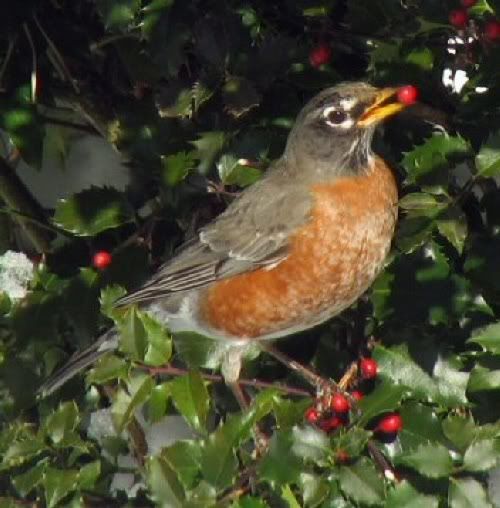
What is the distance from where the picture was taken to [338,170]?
3408 mm

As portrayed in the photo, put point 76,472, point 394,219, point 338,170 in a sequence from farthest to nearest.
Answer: point 338,170 → point 394,219 → point 76,472

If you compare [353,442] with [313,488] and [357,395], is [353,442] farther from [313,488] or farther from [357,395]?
[357,395]

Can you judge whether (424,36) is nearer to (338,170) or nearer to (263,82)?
(263,82)

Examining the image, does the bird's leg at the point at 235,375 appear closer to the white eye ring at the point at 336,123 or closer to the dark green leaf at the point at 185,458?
the dark green leaf at the point at 185,458

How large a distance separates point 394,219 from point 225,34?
0.59 metres

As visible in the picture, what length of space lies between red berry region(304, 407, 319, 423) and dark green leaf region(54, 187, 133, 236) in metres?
0.67

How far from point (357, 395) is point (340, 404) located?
6.7 inches

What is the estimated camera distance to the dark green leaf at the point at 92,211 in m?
3.21

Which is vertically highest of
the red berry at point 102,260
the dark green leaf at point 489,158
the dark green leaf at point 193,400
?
the dark green leaf at point 489,158

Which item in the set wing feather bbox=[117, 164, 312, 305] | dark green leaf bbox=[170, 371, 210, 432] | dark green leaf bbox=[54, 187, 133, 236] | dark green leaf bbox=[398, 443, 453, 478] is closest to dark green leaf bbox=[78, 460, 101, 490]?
dark green leaf bbox=[170, 371, 210, 432]

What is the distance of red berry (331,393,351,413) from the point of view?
115 inches

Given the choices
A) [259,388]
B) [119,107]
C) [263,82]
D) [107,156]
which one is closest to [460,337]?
[259,388]

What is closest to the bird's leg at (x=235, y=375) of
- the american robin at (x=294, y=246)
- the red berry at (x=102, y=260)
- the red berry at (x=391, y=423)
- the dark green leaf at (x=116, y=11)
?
the american robin at (x=294, y=246)

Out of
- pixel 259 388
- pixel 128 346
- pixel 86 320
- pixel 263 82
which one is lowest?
pixel 259 388
